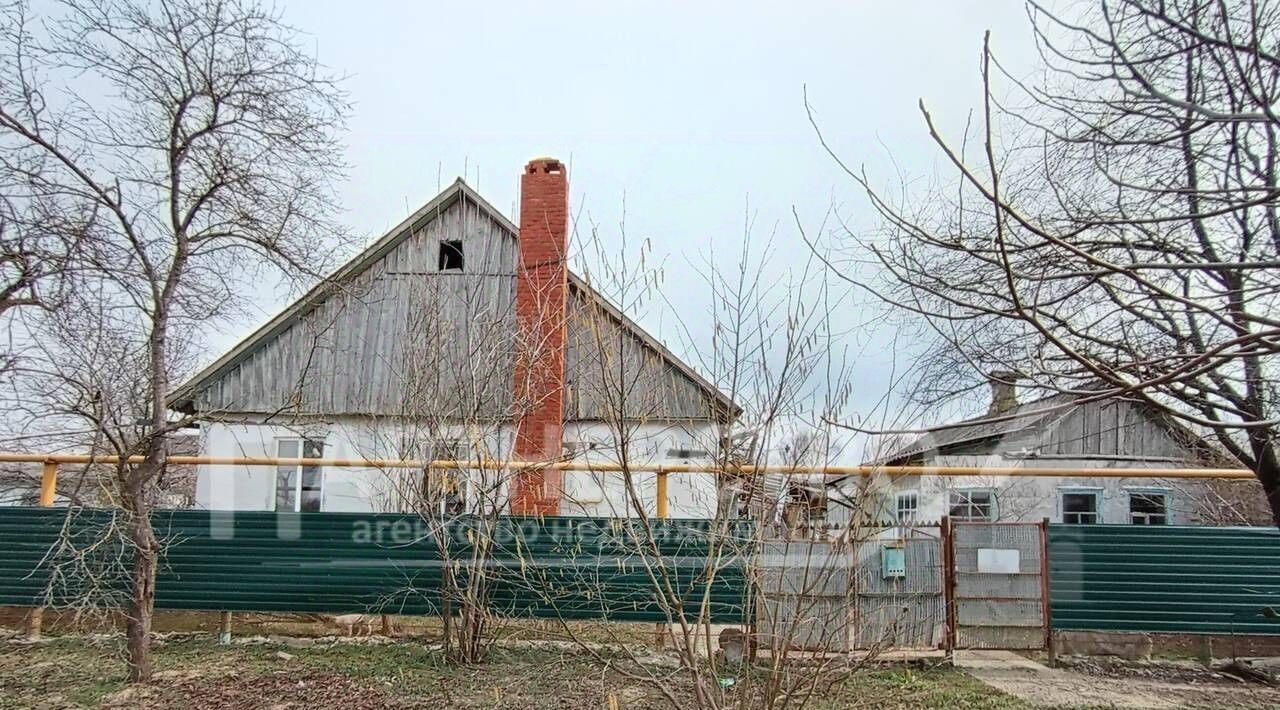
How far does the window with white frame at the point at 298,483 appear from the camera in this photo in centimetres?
1072

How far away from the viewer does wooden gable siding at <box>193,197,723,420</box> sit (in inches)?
153

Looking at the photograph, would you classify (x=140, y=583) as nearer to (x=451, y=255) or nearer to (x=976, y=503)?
(x=451, y=255)

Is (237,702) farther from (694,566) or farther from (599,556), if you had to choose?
(694,566)

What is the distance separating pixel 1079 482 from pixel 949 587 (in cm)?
773

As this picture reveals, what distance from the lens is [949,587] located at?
Result: 5.30m

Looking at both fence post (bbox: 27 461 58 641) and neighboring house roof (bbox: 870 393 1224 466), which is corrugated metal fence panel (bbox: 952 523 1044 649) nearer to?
neighboring house roof (bbox: 870 393 1224 466)

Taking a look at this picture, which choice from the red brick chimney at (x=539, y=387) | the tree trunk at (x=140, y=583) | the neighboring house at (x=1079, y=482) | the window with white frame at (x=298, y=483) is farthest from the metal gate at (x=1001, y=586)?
the window with white frame at (x=298, y=483)

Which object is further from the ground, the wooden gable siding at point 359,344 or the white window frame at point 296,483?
the wooden gable siding at point 359,344

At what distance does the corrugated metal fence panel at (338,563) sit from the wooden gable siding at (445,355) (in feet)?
2.74

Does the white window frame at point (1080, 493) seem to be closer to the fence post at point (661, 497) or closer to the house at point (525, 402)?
the house at point (525, 402)

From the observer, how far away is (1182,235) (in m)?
3.96

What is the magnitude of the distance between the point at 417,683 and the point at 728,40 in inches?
170

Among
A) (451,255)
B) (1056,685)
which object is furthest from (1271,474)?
(451,255)

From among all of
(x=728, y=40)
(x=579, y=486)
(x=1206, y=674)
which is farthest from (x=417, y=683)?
(x=1206, y=674)
